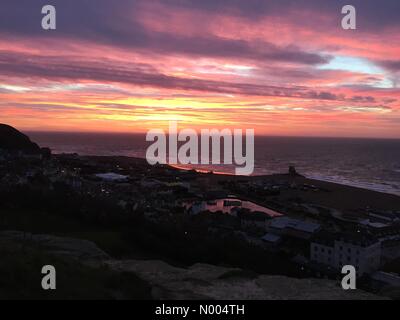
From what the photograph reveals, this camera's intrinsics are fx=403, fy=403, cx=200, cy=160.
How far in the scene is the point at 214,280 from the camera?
29.8 feet

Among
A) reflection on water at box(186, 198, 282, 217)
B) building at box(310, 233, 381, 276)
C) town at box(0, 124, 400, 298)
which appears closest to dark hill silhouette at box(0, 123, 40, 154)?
town at box(0, 124, 400, 298)

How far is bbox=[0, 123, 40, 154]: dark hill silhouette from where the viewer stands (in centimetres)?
5934

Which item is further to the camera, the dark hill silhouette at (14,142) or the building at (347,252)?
the dark hill silhouette at (14,142)

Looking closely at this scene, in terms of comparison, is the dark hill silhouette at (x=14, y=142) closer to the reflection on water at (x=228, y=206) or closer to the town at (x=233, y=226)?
the town at (x=233, y=226)

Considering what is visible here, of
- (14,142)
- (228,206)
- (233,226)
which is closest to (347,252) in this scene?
(233,226)

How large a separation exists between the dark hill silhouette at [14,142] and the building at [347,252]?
49060 mm

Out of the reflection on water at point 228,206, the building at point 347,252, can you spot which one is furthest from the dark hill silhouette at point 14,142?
the building at point 347,252

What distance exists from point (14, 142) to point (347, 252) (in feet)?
185

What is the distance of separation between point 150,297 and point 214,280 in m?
1.96

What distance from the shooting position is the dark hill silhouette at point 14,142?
5934cm

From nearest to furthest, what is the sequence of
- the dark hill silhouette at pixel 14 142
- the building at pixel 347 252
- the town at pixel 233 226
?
1. the town at pixel 233 226
2. the building at pixel 347 252
3. the dark hill silhouette at pixel 14 142

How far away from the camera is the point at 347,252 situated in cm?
1792

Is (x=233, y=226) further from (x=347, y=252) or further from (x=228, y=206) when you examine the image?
(x=228, y=206)
